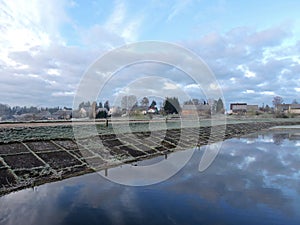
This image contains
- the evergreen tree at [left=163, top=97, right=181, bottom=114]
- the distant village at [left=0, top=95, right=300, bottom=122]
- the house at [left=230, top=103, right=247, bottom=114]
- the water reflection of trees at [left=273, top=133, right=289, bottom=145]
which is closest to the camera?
the water reflection of trees at [left=273, top=133, right=289, bottom=145]

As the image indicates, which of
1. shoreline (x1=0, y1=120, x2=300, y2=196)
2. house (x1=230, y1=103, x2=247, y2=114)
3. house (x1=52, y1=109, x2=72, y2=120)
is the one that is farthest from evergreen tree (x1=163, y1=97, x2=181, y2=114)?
house (x1=230, y1=103, x2=247, y2=114)

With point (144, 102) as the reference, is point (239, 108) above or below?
above

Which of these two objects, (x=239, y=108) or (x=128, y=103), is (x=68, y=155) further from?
(x=239, y=108)

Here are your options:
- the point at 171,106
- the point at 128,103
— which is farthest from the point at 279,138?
the point at 171,106

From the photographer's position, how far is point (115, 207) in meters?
5.62

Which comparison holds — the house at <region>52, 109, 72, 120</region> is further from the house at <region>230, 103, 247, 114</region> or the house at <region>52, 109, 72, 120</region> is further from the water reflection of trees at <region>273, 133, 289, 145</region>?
the house at <region>230, 103, 247, 114</region>

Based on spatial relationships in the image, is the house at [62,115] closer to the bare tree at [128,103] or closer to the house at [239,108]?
the bare tree at [128,103]

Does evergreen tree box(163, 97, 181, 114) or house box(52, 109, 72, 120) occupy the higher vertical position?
evergreen tree box(163, 97, 181, 114)

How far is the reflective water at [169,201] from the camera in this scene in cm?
504

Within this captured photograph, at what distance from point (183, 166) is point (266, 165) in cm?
367

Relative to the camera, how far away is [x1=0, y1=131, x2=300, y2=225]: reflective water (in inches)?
198

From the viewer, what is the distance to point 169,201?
606cm

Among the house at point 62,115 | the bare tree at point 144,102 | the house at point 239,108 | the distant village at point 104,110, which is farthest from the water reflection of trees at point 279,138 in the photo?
the house at point 239,108

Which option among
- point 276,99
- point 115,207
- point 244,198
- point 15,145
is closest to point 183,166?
point 244,198
